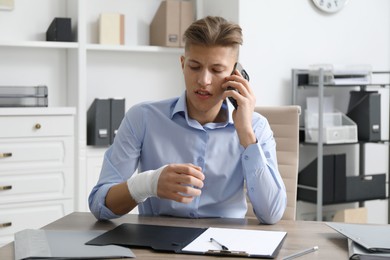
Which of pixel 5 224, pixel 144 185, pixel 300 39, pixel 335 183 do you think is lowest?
pixel 5 224

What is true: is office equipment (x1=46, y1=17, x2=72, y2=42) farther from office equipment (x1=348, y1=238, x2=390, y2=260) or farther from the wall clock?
office equipment (x1=348, y1=238, x2=390, y2=260)

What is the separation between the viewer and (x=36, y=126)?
3836 millimetres

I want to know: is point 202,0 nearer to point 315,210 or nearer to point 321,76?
point 321,76

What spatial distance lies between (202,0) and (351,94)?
1.18 m

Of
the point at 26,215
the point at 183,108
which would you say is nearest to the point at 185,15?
the point at 26,215

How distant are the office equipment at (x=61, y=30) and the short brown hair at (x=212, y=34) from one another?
2.17 metres

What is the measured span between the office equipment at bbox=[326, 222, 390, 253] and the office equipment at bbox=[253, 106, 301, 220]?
1.90 feet

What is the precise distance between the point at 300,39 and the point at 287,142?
6.98 feet

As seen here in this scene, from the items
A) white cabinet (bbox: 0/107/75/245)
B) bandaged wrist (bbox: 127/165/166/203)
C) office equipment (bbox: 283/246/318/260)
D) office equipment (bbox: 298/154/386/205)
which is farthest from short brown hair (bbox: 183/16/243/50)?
office equipment (bbox: 298/154/386/205)

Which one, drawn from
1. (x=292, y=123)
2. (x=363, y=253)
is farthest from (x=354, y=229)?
(x=292, y=123)

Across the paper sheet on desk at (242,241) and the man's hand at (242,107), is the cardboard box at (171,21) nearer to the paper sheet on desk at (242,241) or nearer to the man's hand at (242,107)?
the man's hand at (242,107)

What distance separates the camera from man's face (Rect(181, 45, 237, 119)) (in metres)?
2.02

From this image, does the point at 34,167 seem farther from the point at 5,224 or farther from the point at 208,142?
the point at 208,142

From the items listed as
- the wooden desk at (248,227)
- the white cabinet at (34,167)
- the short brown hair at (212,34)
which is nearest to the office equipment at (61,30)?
the white cabinet at (34,167)
